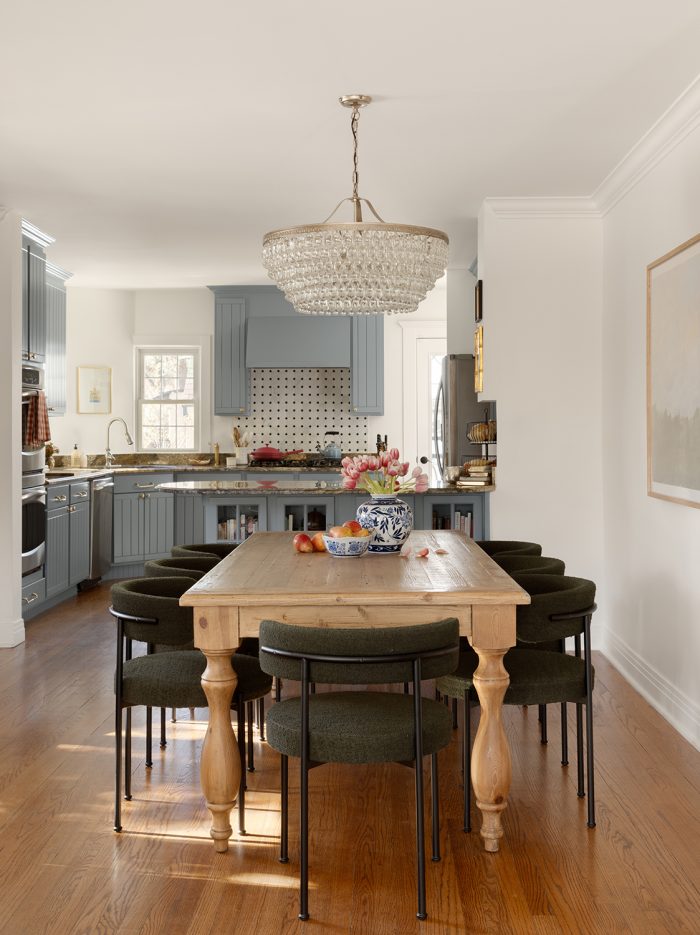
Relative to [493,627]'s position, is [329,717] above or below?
below

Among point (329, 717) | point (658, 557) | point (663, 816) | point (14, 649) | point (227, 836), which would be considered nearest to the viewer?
point (329, 717)

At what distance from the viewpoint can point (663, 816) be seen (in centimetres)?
317

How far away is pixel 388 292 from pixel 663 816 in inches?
89.4

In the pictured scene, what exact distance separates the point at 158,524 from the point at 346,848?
5.65 m

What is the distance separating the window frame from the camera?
9195 millimetres

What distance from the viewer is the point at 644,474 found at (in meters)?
4.71

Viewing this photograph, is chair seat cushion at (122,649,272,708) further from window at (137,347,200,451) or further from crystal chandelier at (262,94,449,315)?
window at (137,347,200,451)

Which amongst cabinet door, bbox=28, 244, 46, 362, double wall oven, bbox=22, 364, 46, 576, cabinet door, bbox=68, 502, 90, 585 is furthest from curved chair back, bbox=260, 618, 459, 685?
cabinet door, bbox=68, 502, 90, 585

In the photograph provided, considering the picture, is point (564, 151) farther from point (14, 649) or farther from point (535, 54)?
point (14, 649)

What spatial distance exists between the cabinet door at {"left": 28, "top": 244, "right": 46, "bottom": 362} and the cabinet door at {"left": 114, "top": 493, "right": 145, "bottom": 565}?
1784mm

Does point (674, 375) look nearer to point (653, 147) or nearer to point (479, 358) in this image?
point (653, 147)

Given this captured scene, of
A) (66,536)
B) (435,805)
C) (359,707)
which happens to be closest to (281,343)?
(66,536)

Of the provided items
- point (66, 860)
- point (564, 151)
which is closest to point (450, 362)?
point (564, 151)

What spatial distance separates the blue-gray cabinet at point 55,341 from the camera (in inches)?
289
